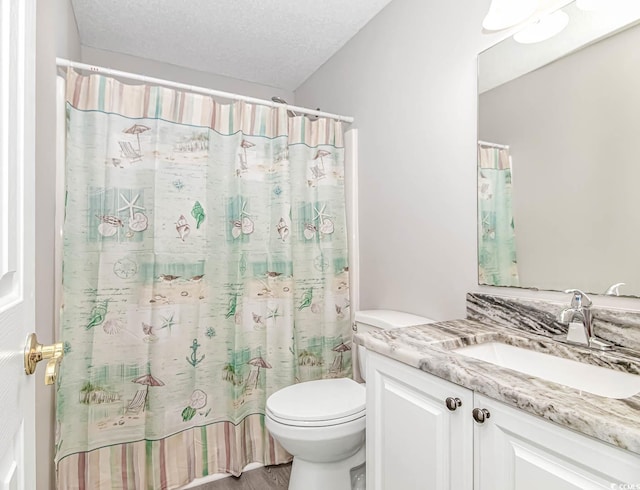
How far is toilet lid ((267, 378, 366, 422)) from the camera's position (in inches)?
57.5

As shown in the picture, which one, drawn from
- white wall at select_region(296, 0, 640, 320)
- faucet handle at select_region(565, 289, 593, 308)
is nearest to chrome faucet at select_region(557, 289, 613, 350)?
faucet handle at select_region(565, 289, 593, 308)

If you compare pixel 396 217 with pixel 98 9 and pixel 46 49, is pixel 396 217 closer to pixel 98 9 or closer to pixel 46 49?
pixel 46 49

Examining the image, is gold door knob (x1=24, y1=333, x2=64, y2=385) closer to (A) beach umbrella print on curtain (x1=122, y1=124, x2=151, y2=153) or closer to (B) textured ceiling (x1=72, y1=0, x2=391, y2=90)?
(A) beach umbrella print on curtain (x1=122, y1=124, x2=151, y2=153)

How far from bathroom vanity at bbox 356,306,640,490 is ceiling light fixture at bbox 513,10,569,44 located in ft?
3.40

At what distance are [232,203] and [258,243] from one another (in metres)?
0.26

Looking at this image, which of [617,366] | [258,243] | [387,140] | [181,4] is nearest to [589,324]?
[617,366]

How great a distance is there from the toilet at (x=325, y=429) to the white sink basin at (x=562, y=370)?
44cm

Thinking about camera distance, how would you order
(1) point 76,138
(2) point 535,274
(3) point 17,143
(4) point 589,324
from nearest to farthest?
(3) point 17,143, (4) point 589,324, (2) point 535,274, (1) point 76,138

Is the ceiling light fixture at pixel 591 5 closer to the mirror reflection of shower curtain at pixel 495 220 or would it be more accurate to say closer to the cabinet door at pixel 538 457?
the mirror reflection of shower curtain at pixel 495 220

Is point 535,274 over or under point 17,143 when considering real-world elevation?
under

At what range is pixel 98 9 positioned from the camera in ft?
6.41

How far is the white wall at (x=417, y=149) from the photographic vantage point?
1.51 meters

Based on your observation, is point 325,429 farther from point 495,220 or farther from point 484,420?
point 495,220

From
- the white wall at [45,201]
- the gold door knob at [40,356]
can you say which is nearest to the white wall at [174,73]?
the white wall at [45,201]
